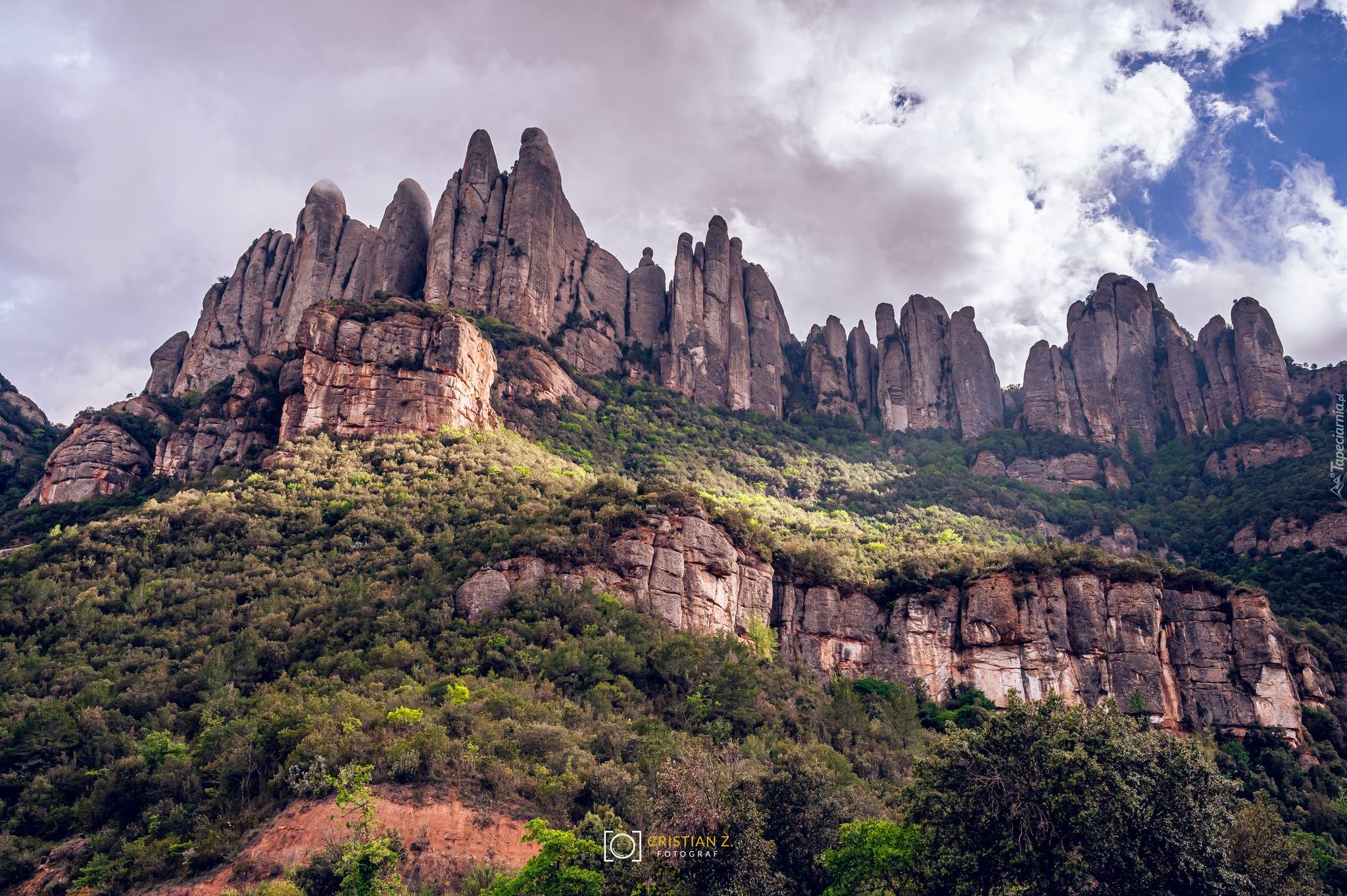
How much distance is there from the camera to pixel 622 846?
2758 cm

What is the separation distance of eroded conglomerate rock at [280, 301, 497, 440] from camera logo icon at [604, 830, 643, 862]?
40342mm

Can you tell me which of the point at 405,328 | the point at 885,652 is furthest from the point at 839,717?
the point at 405,328

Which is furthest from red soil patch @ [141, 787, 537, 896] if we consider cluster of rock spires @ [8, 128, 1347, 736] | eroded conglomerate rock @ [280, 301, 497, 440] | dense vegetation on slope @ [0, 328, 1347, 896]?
eroded conglomerate rock @ [280, 301, 497, 440]

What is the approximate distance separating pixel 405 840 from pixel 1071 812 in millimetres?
20524

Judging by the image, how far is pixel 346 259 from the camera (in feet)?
328

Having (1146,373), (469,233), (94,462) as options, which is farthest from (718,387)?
(94,462)

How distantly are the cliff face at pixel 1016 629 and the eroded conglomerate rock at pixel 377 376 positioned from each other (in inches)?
850

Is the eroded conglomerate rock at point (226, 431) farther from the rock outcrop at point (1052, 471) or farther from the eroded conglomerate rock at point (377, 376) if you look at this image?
the rock outcrop at point (1052, 471)

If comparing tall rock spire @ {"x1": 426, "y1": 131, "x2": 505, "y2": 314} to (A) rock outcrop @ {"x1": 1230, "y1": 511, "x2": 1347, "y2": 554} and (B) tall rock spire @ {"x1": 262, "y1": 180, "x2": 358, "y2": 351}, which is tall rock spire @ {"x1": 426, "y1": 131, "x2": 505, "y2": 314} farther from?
(A) rock outcrop @ {"x1": 1230, "y1": 511, "x2": 1347, "y2": 554}

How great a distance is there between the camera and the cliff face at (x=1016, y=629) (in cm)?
5103

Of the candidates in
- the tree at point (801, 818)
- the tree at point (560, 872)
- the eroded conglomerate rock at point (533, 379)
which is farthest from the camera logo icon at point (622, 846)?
the eroded conglomerate rock at point (533, 379)

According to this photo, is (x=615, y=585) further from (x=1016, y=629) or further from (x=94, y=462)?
(x=94, y=462)

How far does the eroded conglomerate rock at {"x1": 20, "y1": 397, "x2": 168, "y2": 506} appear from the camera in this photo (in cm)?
6128

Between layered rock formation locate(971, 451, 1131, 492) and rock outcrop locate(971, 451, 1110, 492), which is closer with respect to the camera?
layered rock formation locate(971, 451, 1131, 492)
